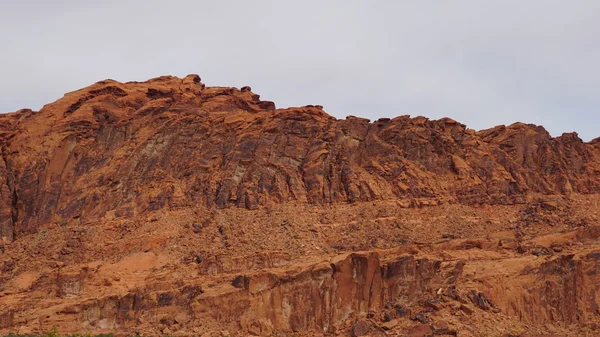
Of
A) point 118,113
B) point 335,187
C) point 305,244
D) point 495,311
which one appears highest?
Result: point 118,113

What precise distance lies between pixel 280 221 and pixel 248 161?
6.87m

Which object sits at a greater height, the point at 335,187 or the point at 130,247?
the point at 335,187

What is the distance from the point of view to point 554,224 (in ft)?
206

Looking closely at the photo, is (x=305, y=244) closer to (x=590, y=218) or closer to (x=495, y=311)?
(x=495, y=311)

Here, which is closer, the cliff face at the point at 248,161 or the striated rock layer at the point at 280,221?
the striated rock layer at the point at 280,221

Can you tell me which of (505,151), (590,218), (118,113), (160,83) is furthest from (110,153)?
(590,218)

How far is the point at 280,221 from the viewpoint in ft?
207

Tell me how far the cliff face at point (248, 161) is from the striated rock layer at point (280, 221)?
0.43ft

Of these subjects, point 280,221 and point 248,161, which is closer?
point 280,221

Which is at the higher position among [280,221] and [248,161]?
[248,161]

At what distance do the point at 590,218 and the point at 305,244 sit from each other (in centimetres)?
1856

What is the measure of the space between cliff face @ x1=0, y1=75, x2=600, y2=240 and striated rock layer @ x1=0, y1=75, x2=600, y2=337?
0.43 feet

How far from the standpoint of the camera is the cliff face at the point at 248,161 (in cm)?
6644

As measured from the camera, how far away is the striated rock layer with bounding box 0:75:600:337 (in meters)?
53.6
